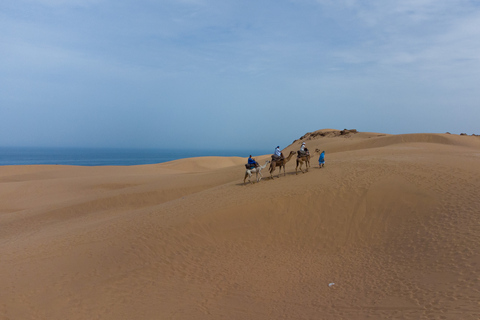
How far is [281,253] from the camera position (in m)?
11.2

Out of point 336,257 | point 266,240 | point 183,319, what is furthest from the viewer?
point 266,240

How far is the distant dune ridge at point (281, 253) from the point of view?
8062mm

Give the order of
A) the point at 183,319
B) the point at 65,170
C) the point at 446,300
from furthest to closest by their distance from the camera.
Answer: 1. the point at 65,170
2. the point at 183,319
3. the point at 446,300

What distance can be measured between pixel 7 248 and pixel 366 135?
41.6 meters

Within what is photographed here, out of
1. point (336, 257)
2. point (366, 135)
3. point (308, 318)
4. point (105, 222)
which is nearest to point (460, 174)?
point (336, 257)

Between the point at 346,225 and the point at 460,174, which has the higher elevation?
the point at 460,174

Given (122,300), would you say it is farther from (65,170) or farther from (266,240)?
(65,170)

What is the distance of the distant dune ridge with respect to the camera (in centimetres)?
806

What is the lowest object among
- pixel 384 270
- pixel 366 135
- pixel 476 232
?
pixel 384 270

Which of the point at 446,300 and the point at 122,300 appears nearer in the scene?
the point at 446,300

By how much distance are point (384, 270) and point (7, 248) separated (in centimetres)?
1442

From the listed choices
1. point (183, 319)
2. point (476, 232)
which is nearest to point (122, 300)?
point (183, 319)

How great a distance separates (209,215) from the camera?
13.8 metres

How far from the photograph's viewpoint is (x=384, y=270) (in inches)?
→ 360
